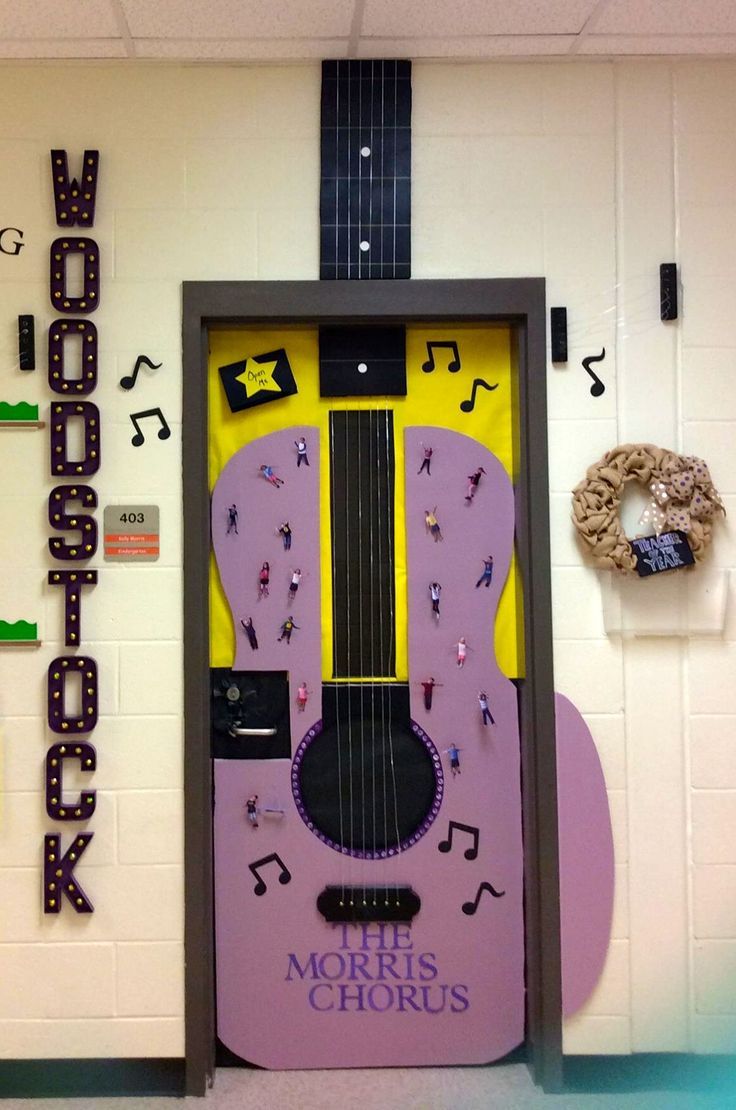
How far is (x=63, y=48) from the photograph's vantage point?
1.88 m

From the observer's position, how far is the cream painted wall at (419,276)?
6.32ft

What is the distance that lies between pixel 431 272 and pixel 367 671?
1.02 metres

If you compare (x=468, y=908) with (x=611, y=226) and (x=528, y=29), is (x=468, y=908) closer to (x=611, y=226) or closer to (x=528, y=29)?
(x=611, y=226)

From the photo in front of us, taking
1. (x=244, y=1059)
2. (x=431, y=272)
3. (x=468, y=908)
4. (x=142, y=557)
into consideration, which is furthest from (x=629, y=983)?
(x=431, y=272)

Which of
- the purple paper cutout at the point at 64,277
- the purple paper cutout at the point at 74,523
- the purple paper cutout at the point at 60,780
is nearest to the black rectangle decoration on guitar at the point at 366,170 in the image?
the purple paper cutout at the point at 64,277

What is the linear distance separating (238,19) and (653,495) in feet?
4.81

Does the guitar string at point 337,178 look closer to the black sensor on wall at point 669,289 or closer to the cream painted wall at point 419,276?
the cream painted wall at point 419,276

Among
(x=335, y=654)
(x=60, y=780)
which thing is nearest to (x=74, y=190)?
(x=335, y=654)

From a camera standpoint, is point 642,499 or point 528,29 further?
point 642,499

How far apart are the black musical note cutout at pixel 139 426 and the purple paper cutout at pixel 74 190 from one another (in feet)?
1.56

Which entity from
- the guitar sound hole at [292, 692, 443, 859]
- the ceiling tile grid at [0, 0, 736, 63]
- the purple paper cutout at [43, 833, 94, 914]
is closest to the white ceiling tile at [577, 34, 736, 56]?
the ceiling tile grid at [0, 0, 736, 63]

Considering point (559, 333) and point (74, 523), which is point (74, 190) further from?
point (559, 333)

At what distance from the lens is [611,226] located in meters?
1.98

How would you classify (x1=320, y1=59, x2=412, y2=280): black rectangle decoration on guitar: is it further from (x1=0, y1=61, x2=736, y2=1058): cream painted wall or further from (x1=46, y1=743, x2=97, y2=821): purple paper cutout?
(x1=46, y1=743, x2=97, y2=821): purple paper cutout
